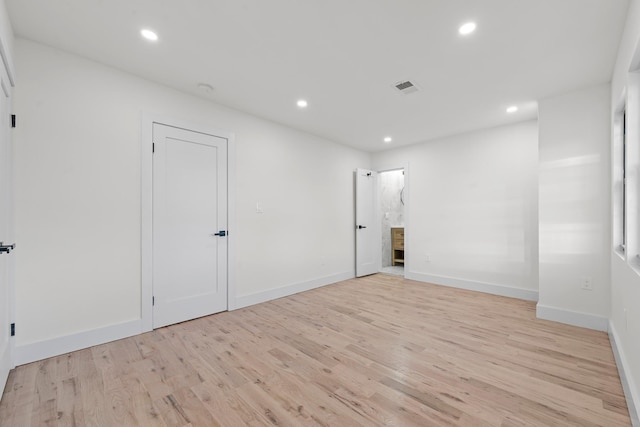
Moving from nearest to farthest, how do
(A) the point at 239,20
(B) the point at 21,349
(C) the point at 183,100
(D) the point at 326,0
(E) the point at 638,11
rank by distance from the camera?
1. (E) the point at 638,11
2. (D) the point at 326,0
3. (A) the point at 239,20
4. (B) the point at 21,349
5. (C) the point at 183,100

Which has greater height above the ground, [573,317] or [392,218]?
[392,218]

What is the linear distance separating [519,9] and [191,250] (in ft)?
11.7

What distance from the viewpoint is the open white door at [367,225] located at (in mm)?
5402

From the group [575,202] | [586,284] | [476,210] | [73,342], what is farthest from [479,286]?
[73,342]

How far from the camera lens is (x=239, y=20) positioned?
200 cm

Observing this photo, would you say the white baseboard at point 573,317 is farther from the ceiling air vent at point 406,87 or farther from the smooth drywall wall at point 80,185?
the smooth drywall wall at point 80,185

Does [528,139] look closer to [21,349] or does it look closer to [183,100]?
[183,100]

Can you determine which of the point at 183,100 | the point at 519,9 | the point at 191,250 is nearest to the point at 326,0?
the point at 519,9

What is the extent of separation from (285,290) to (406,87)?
3101mm

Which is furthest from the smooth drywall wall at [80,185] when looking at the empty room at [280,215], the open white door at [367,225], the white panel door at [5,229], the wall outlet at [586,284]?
the wall outlet at [586,284]

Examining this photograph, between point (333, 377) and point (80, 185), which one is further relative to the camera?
point (80, 185)

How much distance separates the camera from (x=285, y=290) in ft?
13.4

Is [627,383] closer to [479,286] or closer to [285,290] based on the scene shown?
[479,286]

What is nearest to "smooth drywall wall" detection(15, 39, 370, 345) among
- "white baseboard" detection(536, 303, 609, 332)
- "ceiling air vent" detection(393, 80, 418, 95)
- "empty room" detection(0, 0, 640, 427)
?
"empty room" detection(0, 0, 640, 427)
